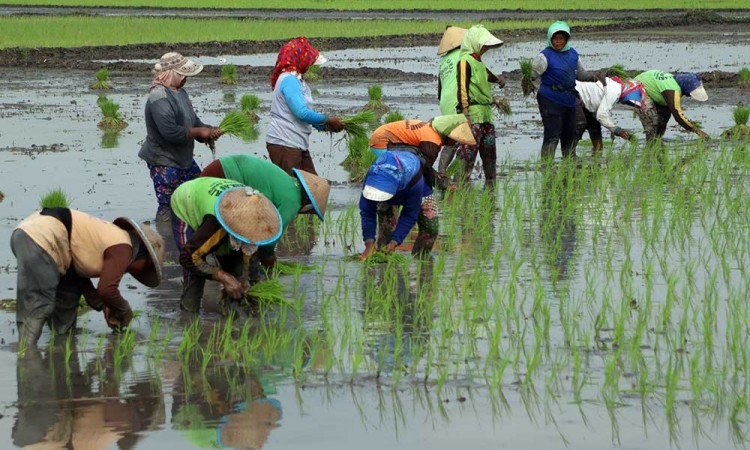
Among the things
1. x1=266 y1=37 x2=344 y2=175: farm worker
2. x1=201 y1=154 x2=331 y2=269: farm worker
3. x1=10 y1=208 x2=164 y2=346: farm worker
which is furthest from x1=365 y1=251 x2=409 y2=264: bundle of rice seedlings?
x1=10 y1=208 x2=164 y2=346: farm worker

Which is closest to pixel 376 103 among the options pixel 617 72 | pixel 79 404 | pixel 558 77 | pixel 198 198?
pixel 617 72

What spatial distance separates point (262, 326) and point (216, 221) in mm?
543

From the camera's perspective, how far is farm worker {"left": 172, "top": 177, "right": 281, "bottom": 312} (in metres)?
5.94

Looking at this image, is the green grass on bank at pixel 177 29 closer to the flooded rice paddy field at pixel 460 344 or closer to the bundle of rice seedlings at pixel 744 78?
the bundle of rice seedlings at pixel 744 78

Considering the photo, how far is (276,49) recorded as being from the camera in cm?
2708

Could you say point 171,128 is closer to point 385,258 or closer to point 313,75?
point 385,258

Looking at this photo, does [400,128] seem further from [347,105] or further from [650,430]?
[347,105]

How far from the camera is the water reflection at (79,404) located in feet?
15.6

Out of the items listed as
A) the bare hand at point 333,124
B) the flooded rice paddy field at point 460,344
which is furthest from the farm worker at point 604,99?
the bare hand at point 333,124

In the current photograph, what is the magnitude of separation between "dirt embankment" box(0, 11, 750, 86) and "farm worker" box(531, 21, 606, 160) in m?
8.43

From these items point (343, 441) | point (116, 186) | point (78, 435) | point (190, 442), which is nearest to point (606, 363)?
point (343, 441)

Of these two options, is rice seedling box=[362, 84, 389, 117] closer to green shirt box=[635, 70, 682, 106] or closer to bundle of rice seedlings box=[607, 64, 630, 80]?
bundle of rice seedlings box=[607, 64, 630, 80]

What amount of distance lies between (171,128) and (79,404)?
3328mm

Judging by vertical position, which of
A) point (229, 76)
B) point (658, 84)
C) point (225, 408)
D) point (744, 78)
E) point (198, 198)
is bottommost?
point (225, 408)
